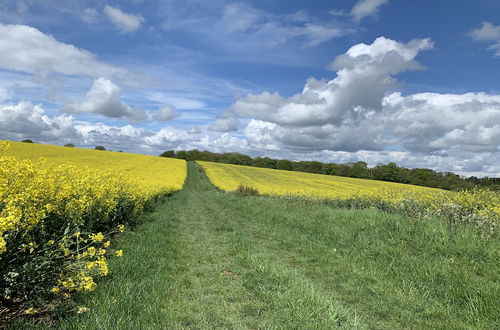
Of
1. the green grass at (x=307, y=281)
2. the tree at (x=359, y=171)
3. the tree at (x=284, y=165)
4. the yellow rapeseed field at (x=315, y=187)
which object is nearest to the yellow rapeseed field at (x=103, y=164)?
the yellow rapeseed field at (x=315, y=187)

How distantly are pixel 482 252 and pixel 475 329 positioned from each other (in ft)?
11.3

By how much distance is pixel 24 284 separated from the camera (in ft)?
11.9

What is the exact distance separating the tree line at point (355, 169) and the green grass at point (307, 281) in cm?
3982

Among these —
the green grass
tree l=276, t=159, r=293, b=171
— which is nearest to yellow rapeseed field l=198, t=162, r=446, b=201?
the green grass

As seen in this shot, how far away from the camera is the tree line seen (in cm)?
6700

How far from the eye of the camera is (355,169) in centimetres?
8462

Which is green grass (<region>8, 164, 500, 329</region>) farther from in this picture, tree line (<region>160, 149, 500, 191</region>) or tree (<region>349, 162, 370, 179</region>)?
tree (<region>349, 162, 370, 179</region>)

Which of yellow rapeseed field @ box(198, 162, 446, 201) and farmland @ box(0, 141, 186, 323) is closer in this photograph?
farmland @ box(0, 141, 186, 323)

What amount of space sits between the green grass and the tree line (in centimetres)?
3982

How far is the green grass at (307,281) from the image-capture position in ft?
14.0

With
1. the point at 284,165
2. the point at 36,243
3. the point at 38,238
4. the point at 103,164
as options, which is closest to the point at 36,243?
the point at 36,243

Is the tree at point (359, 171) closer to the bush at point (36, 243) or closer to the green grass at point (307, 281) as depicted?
the green grass at point (307, 281)

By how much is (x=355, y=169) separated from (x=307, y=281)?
83.6 m

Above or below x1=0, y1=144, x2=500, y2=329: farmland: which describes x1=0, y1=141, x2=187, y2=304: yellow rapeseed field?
above
